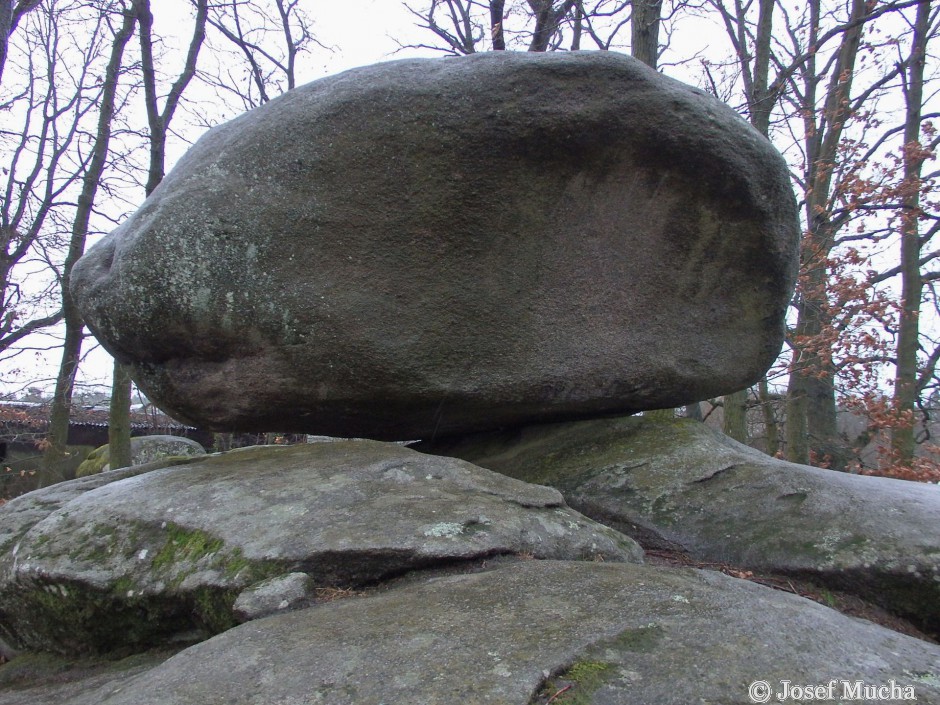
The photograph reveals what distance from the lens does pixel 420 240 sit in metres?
3.37

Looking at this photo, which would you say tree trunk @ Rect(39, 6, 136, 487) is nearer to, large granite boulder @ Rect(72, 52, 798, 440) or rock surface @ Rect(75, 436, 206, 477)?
rock surface @ Rect(75, 436, 206, 477)

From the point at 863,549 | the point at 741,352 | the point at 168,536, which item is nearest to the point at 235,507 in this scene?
the point at 168,536

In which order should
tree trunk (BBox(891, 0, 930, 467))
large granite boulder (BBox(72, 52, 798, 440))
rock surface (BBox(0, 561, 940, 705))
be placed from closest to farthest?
rock surface (BBox(0, 561, 940, 705)) → large granite boulder (BBox(72, 52, 798, 440)) → tree trunk (BBox(891, 0, 930, 467))

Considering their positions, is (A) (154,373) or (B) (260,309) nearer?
(B) (260,309)

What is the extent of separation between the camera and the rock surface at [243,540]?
7.70 ft

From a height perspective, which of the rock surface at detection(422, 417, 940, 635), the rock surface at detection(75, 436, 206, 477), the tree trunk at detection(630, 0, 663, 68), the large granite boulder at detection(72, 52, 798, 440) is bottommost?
the rock surface at detection(75, 436, 206, 477)

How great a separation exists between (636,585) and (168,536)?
1.66 m

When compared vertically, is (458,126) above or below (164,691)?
above

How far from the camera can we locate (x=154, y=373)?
3.53 m

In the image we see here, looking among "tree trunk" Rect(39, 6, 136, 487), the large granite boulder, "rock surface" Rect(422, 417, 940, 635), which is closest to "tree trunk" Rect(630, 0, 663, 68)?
the large granite boulder

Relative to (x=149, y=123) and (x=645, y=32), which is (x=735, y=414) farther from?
(x=149, y=123)

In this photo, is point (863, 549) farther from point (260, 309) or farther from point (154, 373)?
point (154, 373)

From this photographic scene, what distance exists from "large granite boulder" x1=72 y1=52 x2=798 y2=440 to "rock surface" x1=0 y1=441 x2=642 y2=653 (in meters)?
0.57

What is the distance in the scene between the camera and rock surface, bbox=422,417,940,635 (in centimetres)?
278
